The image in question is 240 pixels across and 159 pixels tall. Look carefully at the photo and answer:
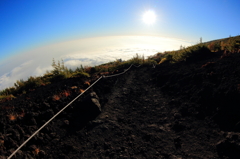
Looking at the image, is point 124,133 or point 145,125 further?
point 145,125

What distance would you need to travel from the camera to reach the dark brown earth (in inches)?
106

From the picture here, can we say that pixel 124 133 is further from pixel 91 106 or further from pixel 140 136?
pixel 91 106

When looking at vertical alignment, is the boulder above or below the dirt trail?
above

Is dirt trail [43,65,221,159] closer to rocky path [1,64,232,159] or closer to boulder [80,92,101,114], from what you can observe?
rocky path [1,64,232,159]

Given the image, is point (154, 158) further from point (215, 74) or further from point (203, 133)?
point (215, 74)

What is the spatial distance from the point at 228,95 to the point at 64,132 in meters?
4.45

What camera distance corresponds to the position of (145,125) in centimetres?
357

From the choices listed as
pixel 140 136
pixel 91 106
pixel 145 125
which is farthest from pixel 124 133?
pixel 91 106

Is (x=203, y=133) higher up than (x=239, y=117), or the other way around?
(x=239, y=117)

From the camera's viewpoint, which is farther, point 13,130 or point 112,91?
point 112,91

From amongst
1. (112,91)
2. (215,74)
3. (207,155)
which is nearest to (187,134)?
(207,155)

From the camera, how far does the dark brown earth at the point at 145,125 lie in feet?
8.83

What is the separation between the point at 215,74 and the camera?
4660 mm

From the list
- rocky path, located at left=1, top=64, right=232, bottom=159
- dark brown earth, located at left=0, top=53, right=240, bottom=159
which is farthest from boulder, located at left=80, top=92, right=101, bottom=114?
rocky path, located at left=1, top=64, right=232, bottom=159
